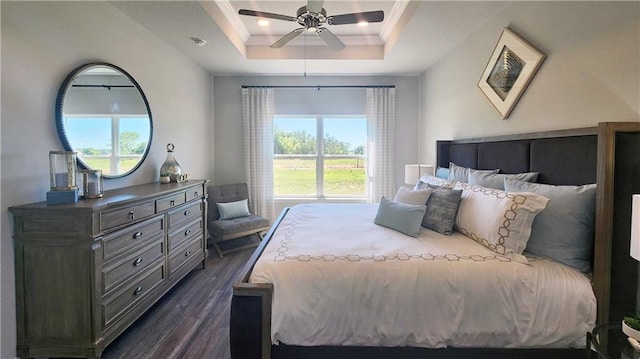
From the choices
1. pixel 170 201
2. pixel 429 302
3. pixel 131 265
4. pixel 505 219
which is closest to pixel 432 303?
pixel 429 302

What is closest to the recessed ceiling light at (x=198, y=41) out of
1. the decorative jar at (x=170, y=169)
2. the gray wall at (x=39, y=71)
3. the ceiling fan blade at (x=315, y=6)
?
the gray wall at (x=39, y=71)

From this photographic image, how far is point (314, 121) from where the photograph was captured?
4996 millimetres

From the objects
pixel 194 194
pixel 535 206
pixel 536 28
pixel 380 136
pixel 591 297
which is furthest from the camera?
pixel 380 136

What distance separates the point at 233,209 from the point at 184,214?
49.6 inches

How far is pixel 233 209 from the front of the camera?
14.1 ft

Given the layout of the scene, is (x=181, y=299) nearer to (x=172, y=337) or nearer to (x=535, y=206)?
→ (x=172, y=337)

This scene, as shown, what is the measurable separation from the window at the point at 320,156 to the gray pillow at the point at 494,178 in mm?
2436

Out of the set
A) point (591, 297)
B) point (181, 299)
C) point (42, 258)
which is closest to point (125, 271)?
point (42, 258)

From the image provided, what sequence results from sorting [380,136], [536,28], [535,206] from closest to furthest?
[535,206]
[536,28]
[380,136]

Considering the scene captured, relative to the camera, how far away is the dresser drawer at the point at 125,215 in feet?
6.30

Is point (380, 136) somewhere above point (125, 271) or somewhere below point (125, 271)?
above

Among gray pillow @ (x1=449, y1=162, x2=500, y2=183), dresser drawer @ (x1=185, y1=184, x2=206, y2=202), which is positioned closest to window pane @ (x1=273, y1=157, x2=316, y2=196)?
dresser drawer @ (x1=185, y1=184, x2=206, y2=202)

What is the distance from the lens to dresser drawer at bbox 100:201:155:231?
1921 millimetres

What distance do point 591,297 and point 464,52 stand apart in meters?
2.69
